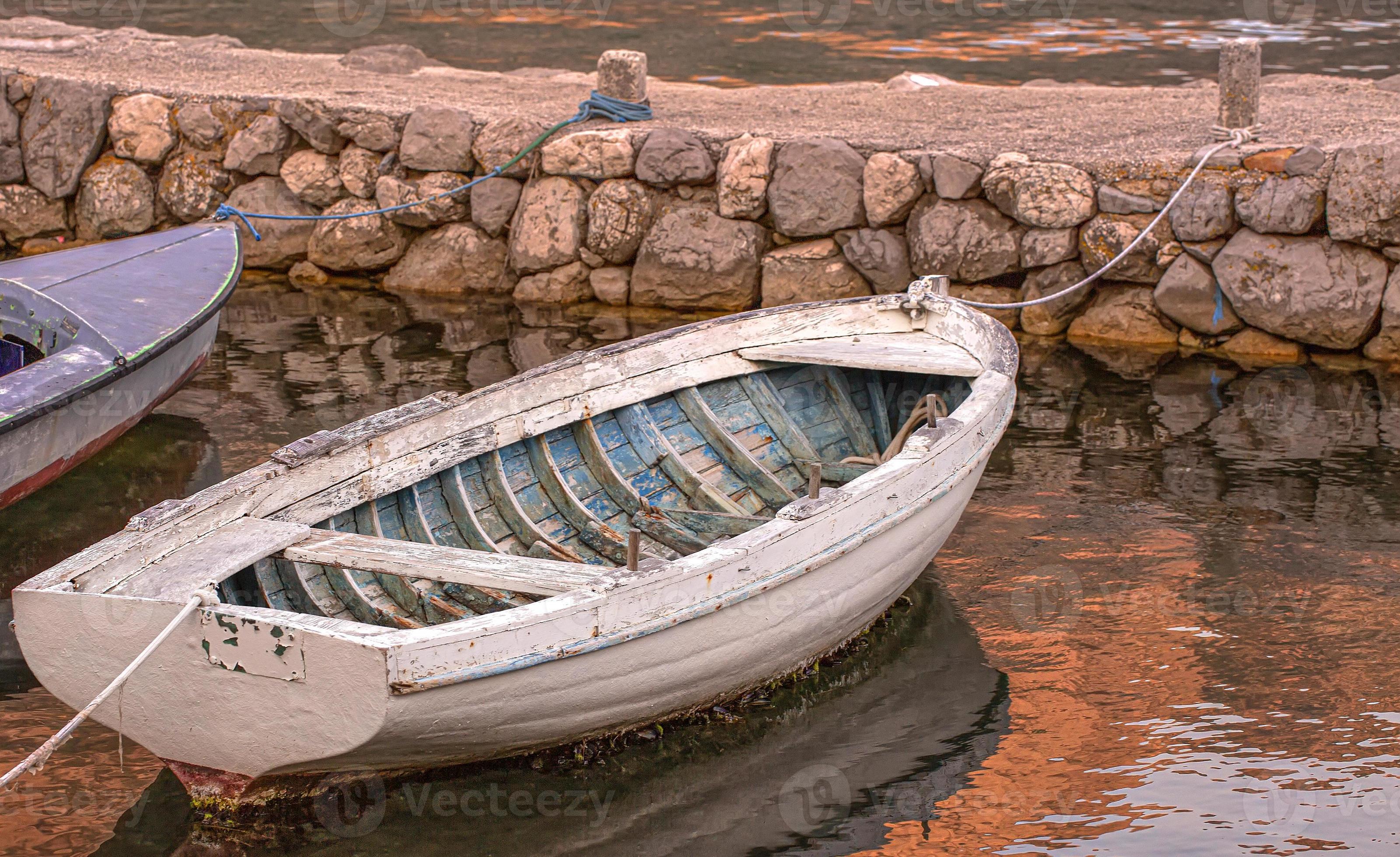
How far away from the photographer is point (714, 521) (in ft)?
17.6

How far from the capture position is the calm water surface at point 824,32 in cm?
1482

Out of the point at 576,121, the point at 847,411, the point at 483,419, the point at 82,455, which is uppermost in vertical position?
the point at 576,121

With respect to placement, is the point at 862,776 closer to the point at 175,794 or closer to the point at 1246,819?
the point at 1246,819

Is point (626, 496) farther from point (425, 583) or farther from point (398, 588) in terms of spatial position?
point (398, 588)

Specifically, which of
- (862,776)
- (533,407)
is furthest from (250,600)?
(862,776)

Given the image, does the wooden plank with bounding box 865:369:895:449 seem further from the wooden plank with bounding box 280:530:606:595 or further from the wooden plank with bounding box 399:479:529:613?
the wooden plank with bounding box 280:530:606:595

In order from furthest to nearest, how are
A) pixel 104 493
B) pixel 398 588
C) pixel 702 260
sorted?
pixel 702 260, pixel 104 493, pixel 398 588

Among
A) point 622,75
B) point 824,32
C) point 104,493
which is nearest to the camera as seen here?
point 104,493

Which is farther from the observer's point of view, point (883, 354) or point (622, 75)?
point (622, 75)

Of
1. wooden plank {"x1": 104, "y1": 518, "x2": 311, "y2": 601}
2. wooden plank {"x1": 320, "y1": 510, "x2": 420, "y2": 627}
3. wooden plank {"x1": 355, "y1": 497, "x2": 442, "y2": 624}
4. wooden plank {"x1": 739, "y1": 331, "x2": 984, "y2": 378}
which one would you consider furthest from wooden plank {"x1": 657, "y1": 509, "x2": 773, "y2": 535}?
wooden plank {"x1": 104, "y1": 518, "x2": 311, "y2": 601}

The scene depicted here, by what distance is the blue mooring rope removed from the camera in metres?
9.76

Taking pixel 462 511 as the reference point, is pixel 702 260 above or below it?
above

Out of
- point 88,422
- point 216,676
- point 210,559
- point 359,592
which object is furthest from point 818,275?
point 216,676

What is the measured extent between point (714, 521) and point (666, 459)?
0.49 m
